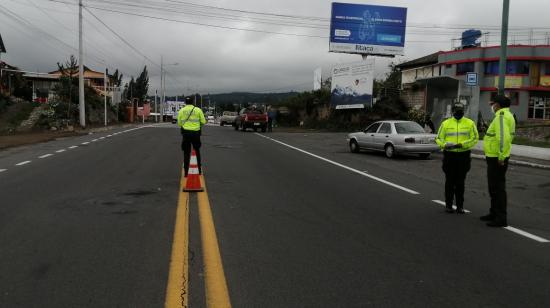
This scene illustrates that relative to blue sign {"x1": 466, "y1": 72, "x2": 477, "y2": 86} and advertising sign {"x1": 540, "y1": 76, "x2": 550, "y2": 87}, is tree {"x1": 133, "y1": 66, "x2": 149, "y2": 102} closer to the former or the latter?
advertising sign {"x1": 540, "y1": 76, "x2": 550, "y2": 87}

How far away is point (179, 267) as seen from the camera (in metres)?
4.98

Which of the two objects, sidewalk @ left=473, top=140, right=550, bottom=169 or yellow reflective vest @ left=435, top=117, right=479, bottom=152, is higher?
yellow reflective vest @ left=435, top=117, right=479, bottom=152

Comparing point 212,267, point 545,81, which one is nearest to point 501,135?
point 212,267

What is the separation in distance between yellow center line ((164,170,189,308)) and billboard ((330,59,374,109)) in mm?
33264

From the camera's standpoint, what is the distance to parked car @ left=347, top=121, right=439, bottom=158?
58.0 feet

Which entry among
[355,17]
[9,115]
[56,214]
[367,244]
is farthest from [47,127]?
[367,244]

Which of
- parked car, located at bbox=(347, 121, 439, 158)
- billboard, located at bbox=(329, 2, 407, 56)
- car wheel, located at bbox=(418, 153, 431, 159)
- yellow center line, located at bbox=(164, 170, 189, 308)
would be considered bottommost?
yellow center line, located at bbox=(164, 170, 189, 308)

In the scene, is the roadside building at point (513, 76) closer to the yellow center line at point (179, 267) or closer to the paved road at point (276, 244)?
the paved road at point (276, 244)

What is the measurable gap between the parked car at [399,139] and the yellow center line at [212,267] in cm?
1151

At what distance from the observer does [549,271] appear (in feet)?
16.9

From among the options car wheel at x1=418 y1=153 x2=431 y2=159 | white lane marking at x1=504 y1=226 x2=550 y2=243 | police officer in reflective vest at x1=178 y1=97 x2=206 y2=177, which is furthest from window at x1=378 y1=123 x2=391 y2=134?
white lane marking at x1=504 y1=226 x2=550 y2=243

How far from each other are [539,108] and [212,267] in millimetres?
47715

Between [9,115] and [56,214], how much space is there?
3666cm

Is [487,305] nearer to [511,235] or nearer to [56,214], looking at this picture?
[511,235]
